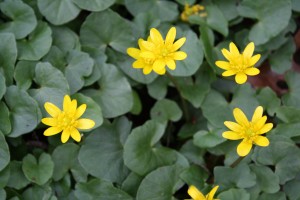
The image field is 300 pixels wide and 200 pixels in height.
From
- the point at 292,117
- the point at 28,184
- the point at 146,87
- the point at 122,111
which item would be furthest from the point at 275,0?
the point at 28,184

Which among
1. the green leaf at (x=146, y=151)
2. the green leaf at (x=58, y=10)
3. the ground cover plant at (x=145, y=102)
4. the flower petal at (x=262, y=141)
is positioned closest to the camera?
the flower petal at (x=262, y=141)

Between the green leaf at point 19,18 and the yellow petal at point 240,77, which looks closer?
the yellow petal at point 240,77

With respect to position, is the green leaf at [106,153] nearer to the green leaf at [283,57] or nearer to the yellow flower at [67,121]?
the yellow flower at [67,121]

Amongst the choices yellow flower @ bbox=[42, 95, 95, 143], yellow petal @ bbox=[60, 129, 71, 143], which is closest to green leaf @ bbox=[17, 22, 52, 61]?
yellow flower @ bbox=[42, 95, 95, 143]

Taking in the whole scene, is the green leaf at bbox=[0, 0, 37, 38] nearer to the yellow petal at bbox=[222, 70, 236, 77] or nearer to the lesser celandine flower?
the lesser celandine flower

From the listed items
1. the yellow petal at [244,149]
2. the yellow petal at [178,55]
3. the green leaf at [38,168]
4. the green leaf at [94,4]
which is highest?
the yellow petal at [178,55]

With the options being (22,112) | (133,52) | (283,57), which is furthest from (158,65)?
(283,57)

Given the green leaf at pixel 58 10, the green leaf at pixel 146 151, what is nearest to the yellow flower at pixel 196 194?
the green leaf at pixel 146 151
